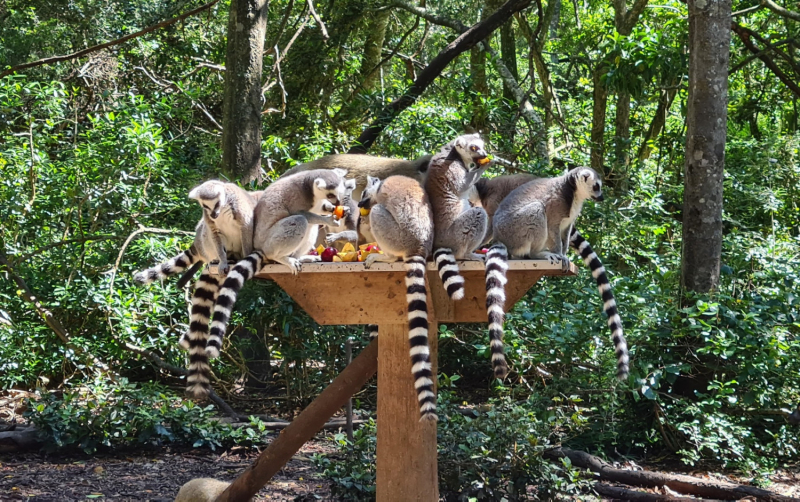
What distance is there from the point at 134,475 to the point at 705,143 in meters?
5.54

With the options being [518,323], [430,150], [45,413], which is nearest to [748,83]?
[430,150]

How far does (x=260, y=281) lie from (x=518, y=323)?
8.00 ft

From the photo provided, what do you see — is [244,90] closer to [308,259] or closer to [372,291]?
[308,259]

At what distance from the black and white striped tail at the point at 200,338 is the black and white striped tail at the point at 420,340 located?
1017 millimetres

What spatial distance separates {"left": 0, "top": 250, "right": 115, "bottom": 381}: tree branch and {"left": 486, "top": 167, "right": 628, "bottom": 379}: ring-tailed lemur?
4.99 meters

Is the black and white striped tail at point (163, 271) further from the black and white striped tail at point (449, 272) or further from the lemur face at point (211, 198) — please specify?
the black and white striped tail at point (449, 272)

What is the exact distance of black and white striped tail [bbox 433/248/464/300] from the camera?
3.04 m

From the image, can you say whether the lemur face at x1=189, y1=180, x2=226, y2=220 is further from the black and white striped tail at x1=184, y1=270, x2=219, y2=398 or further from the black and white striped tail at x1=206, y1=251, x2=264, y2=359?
the black and white striped tail at x1=184, y1=270, x2=219, y2=398

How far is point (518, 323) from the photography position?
253 inches

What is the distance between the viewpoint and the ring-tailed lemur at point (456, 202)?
3.52 metres

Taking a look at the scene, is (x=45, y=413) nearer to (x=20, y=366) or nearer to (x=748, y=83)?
(x=20, y=366)

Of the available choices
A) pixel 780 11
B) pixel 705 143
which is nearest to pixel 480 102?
pixel 705 143

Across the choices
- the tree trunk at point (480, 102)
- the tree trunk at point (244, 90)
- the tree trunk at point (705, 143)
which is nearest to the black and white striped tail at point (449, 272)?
the tree trunk at point (705, 143)

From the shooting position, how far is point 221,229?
365 cm
